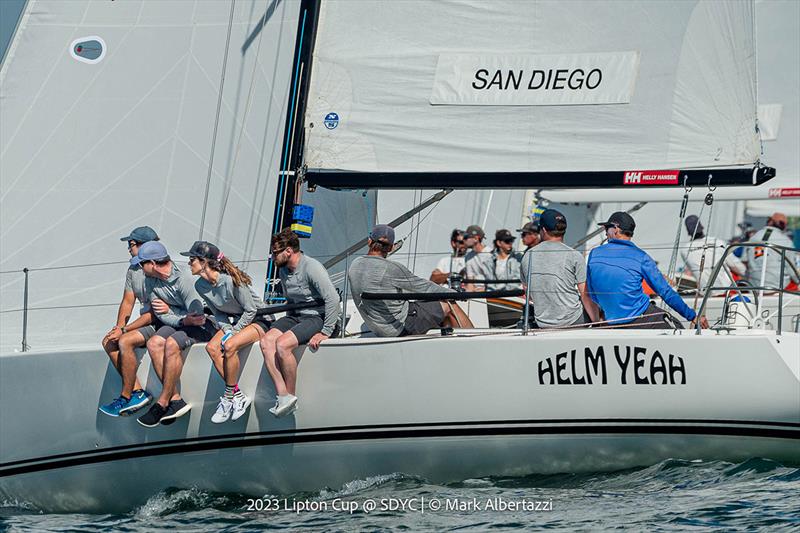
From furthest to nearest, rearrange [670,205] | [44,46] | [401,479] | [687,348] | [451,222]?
[670,205] → [451,222] → [44,46] → [401,479] → [687,348]

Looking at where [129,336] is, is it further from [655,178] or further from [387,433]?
[655,178]

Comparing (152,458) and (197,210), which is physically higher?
(197,210)

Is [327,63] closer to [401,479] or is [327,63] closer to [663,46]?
[663,46]

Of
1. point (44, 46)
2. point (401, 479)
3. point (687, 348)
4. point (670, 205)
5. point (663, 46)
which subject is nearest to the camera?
point (687, 348)

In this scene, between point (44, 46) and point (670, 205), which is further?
point (670, 205)

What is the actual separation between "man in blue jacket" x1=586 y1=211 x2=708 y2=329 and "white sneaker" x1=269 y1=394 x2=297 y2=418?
1.94m

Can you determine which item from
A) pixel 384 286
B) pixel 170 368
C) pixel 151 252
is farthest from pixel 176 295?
pixel 384 286

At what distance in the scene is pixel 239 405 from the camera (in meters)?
6.85

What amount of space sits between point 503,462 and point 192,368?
6.49 feet

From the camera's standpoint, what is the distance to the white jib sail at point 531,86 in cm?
750

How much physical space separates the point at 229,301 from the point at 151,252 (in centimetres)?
57

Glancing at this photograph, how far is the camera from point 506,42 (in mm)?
7746

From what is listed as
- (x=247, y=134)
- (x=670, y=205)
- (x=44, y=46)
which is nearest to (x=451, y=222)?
(x=247, y=134)

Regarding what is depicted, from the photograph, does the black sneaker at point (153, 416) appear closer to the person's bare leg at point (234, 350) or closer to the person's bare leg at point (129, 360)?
the person's bare leg at point (129, 360)
